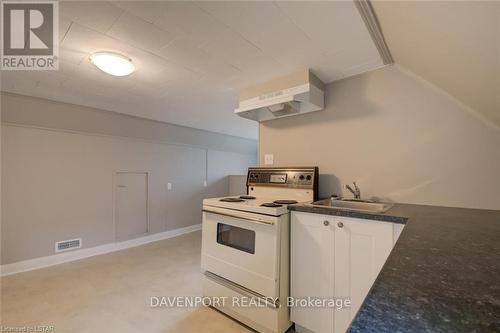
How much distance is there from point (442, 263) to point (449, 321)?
29cm

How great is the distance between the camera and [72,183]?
310 centimetres

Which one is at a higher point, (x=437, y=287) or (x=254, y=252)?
(x=437, y=287)

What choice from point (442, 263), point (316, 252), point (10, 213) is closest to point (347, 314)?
point (316, 252)

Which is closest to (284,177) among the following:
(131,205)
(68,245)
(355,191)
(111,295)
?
(355,191)

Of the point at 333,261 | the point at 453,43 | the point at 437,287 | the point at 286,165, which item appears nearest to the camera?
the point at 437,287

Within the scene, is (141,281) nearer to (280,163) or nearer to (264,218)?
(264,218)

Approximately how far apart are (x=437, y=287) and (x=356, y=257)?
1049 mm

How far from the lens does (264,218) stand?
1.63 m

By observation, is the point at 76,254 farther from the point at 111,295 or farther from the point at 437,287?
the point at 437,287

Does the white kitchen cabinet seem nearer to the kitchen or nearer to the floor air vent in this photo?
the kitchen

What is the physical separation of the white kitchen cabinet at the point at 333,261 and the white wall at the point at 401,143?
0.63 meters

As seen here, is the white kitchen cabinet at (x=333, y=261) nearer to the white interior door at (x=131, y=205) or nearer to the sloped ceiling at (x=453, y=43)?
the sloped ceiling at (x=453, y=43)

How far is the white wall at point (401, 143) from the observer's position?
1.54 metres

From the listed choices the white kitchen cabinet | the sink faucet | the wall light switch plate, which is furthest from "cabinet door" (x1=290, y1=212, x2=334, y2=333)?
the wall light switch plate
